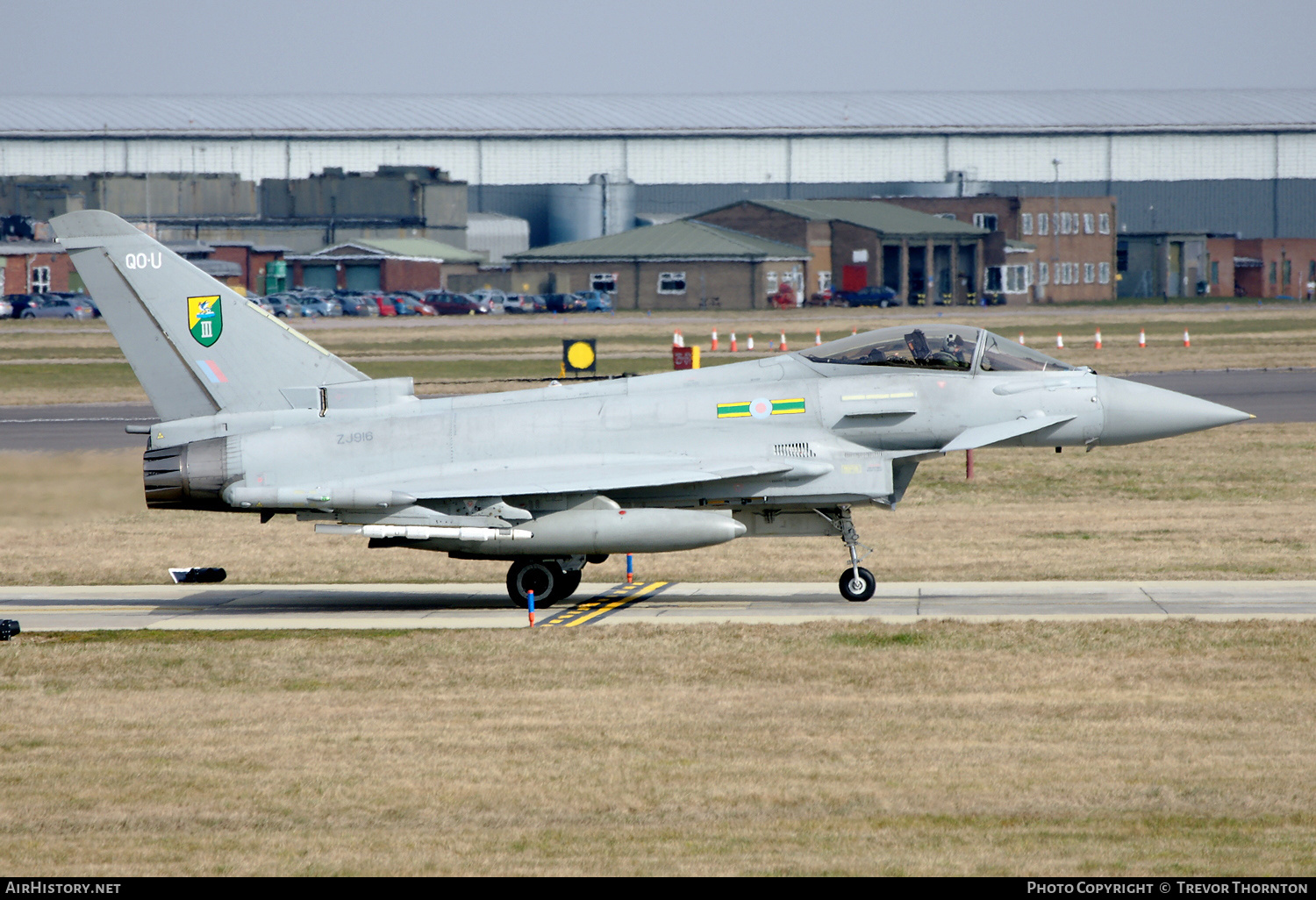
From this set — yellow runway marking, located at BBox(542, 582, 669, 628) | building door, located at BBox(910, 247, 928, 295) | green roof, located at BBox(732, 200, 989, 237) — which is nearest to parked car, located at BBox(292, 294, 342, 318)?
green roof, located at BBox(732, 200, 989, 237)

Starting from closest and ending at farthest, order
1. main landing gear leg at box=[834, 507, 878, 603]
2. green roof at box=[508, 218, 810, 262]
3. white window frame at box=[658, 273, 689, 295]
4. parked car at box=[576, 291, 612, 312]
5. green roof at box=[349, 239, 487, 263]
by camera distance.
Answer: main landing gear leg at box=[834, 507, 878, 603], parked car at box=[576, 291, 612, 312], green roof at box=[508, 218, 810, 262], white window frame at box=[658, 273, 689, 295], green roof at box=[349, 239, 487, 263]

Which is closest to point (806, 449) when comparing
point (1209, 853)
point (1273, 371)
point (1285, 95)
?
point (1209, 853)

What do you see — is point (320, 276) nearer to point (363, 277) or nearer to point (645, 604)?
point (363, 277)

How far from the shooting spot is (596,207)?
133125 mm

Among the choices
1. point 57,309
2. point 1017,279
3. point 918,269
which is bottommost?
point 57,309

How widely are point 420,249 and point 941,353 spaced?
4186 inches

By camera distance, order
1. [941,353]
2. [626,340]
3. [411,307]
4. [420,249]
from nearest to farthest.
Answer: [941,353] → [626,340] → [411,307] → [420,249]

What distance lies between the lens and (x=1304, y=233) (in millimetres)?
137625

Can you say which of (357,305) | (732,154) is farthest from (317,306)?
(732,154)

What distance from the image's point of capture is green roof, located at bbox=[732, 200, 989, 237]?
11275 cm

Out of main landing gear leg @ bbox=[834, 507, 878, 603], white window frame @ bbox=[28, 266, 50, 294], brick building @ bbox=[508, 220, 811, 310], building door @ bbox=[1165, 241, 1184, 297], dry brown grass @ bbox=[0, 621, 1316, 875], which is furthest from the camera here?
building door @ bbox=[1165, 241, 1184, 297]

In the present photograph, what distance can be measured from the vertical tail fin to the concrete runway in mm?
2687

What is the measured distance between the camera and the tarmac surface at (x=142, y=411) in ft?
128

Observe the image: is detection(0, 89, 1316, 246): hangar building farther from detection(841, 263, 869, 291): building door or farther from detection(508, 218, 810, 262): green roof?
detection(841, 263, 869, 291): building door
